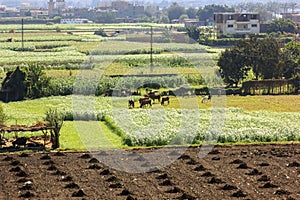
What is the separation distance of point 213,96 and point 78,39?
171 feet

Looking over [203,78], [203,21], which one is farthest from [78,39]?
[203,21]

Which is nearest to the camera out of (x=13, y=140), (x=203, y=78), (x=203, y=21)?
(x=13, y=140)

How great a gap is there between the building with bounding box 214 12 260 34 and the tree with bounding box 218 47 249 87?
39405 mm

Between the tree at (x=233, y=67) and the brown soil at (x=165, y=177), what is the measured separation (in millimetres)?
20012

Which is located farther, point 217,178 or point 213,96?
point 213,96

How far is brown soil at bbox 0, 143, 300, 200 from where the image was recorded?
1681 cm

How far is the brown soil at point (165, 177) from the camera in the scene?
16.8 m

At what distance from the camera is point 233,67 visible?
4256 centimetres

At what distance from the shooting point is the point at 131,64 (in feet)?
176

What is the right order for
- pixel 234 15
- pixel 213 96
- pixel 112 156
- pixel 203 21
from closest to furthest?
pixel 112 156
pixel 213 96
pixel 234 15
pixel 203 21

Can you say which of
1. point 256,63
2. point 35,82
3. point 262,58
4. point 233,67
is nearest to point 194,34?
point 256,63

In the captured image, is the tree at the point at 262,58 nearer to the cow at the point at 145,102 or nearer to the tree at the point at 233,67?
the tree at the point at 233,67

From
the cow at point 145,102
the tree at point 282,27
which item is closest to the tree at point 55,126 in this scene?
the cow at point 145,102

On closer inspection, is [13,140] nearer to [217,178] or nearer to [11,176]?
[11,176]
